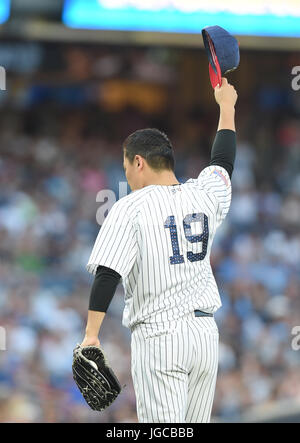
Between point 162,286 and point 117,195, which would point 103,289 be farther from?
point 117,195

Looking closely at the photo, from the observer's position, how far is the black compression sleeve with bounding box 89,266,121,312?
8.47ft

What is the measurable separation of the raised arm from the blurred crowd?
3.93m

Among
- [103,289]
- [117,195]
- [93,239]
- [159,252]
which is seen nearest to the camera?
[103,289]

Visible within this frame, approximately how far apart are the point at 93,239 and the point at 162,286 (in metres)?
6.09

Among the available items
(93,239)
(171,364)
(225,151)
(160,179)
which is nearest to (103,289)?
(171,364)

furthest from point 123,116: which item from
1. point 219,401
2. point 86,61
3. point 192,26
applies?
point 219,401

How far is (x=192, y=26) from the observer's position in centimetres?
908

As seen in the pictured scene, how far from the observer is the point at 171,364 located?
268 cm

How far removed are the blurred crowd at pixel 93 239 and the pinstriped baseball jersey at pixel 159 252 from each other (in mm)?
3961

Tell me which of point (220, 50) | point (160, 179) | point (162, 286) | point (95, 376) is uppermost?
point (220, 50)

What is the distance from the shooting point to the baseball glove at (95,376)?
259 cm
